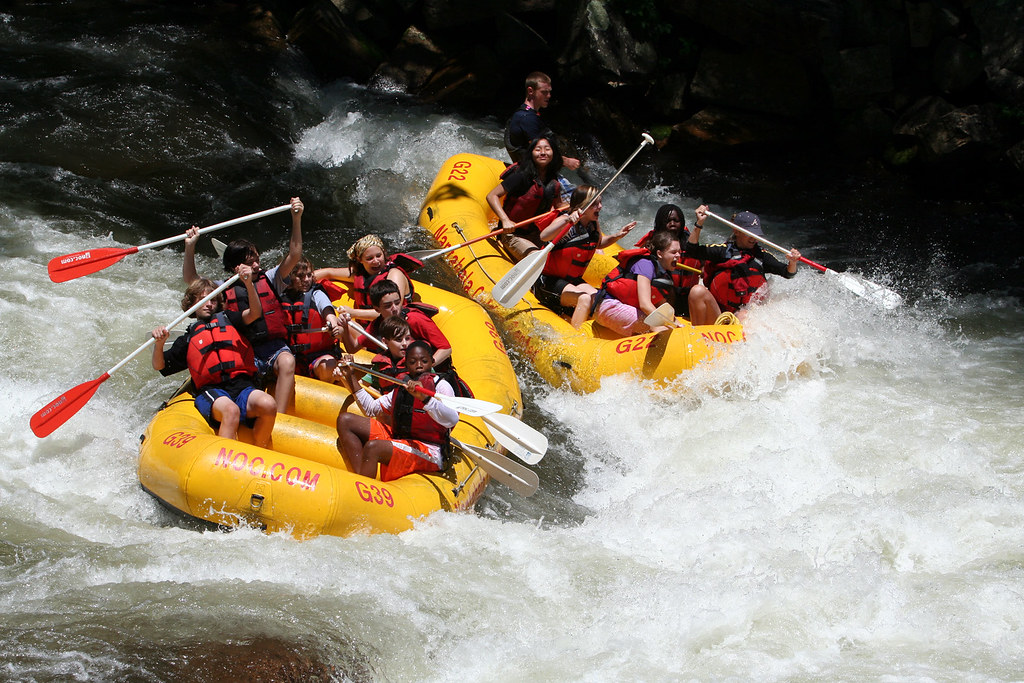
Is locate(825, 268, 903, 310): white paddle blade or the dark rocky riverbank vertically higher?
the dark rocky riverbank

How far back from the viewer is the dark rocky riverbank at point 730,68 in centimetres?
861

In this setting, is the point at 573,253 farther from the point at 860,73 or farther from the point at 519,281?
the point at 860,73

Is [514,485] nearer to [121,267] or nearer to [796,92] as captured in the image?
[121,267]

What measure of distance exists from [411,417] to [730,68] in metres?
6.29

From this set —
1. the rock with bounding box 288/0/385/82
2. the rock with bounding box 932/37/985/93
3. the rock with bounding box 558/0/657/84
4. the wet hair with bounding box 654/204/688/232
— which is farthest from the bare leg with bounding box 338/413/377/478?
the rock with bounding box 288/0/385/82

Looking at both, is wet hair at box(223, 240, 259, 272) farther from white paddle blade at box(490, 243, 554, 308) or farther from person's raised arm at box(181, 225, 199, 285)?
white paddle blade at box(490, 243, 554, 308)

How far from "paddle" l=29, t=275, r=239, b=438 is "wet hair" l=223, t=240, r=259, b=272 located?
0.10 metres

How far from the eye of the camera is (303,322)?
502 centimetres

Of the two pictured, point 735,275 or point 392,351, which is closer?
point 392,351

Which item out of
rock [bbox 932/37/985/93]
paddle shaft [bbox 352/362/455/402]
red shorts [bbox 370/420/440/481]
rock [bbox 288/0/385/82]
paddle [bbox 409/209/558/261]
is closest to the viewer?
paddle shaft [bbox 352/362/455/402]

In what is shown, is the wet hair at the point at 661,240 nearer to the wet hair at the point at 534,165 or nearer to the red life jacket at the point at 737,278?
the red life jacket at the point at 737,278

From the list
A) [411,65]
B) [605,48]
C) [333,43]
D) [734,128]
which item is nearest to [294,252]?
[605,48]

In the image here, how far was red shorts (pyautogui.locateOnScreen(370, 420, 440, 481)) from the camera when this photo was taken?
177 inches

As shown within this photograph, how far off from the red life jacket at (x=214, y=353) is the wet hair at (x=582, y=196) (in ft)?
8.11
